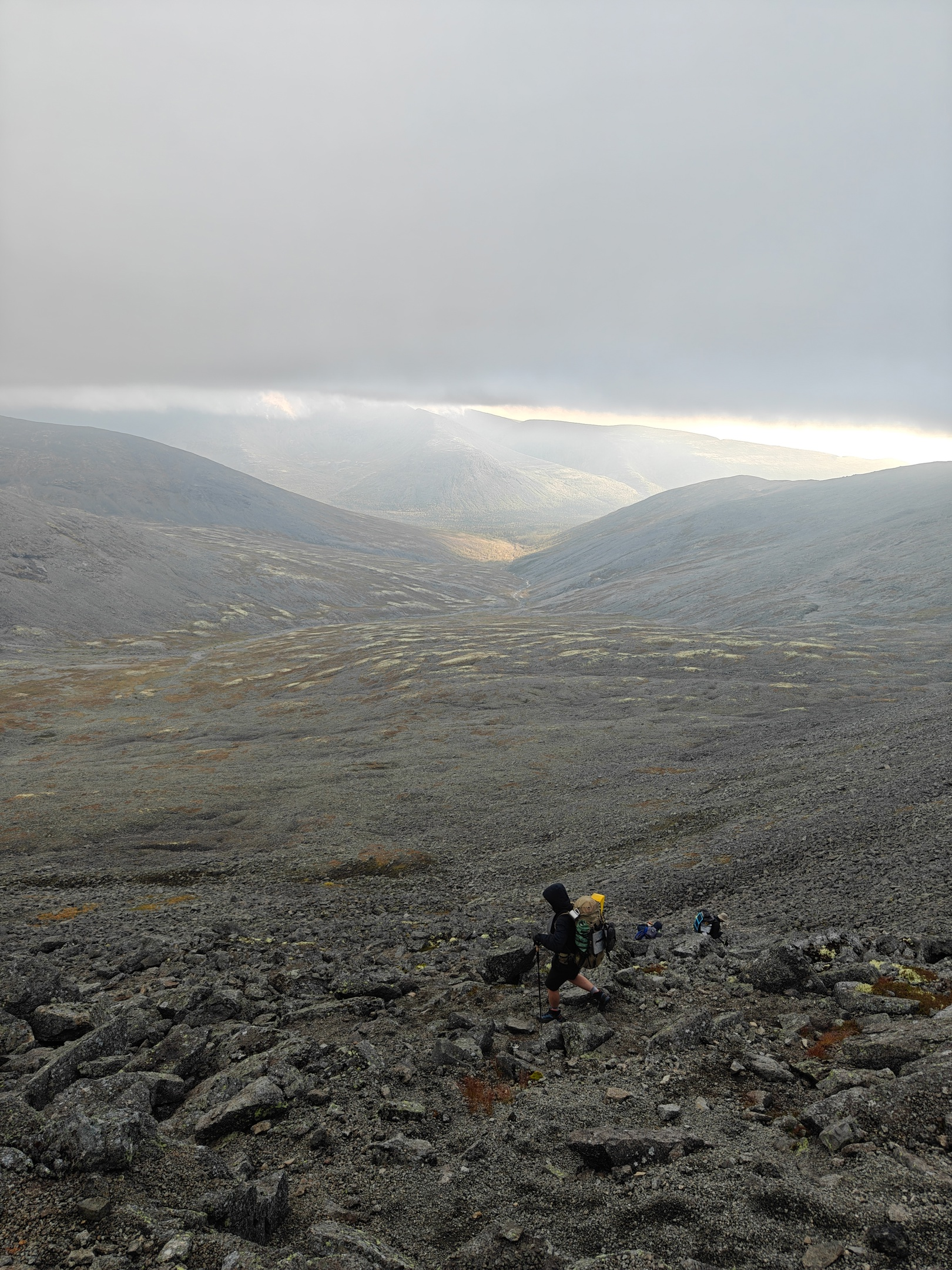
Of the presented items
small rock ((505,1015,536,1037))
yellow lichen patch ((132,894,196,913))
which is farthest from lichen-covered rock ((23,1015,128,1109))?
yellow lichen patch ((132,894,196,913))

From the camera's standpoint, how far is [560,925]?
11133mm

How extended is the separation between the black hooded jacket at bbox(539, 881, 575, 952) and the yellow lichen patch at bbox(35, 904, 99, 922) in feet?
51.5

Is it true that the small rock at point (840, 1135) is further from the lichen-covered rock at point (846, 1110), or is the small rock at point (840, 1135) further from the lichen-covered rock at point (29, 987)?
the lichen-covered rock at point (29, 987)

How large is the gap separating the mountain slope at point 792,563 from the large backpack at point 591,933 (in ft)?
288

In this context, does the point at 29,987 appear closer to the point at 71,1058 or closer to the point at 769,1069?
the point at 71,1058

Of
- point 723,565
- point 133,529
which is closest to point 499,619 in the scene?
point 723,565

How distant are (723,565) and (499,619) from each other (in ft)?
182

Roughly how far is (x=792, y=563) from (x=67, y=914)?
13026cm

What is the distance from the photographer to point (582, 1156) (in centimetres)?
740

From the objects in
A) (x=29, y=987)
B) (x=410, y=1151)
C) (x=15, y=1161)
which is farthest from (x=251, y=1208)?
(x=29, y=987)

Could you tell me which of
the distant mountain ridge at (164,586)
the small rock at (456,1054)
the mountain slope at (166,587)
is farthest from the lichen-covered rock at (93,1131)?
the distant mountain ridge at (164,586)

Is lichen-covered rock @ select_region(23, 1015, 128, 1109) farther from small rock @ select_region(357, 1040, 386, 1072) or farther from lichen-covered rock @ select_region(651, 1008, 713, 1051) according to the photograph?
lichen-covered rock @ select_region(651, 1008, 713, 1051)

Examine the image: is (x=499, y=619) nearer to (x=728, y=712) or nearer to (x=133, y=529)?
(x=728, y=712)

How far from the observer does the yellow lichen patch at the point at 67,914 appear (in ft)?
63.1
